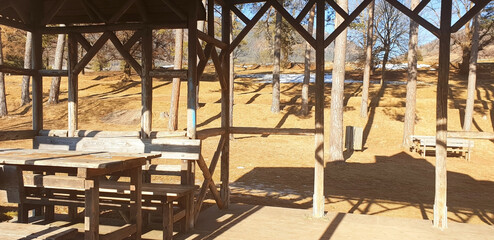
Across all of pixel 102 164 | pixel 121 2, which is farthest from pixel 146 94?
pixel 102 164

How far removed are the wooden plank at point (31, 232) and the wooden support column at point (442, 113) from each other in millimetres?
6241

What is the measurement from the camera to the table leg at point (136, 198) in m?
5.79

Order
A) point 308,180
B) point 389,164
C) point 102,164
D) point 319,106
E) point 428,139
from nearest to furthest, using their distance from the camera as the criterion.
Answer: point 102,164
point 319,106
point 308,180
point 389,164
point 428,139

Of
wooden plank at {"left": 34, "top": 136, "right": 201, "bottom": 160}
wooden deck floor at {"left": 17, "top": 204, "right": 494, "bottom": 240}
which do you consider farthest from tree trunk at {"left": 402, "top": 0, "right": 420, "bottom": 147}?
wooden plank at {"left": 34, "top": 136, "right": 201, "bottom": 160}

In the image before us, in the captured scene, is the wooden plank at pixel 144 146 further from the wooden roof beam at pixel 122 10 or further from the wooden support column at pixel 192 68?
the wooden roof beam at pixel 122 10

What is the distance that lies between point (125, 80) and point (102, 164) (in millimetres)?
35555

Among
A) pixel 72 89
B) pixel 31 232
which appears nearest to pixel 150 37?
pixel 72 89

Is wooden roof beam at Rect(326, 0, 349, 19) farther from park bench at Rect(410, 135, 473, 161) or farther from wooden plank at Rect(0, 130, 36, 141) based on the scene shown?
park bench at Rect(410, 135, 473, 161)

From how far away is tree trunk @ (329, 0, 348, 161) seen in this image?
17.2 metres

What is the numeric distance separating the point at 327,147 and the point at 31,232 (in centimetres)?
1818

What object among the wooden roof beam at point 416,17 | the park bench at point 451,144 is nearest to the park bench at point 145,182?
the wooden roof beam at point 416,17

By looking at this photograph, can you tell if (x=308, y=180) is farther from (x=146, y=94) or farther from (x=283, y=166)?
(x=146, y=94)

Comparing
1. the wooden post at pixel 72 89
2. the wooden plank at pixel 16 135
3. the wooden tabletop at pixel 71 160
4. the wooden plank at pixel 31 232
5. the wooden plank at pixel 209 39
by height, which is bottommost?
the wooden plank at pixel 31 232

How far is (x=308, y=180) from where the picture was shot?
46.9 ft
